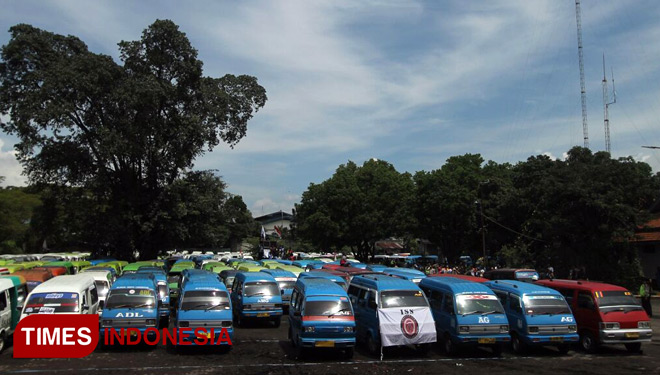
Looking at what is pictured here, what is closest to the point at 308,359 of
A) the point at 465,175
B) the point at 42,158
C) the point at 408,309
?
the point at 408,309

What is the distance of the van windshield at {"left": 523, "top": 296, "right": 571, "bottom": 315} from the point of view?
15883mm

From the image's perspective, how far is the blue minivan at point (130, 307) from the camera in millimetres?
15328

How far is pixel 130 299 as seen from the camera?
52.7 feet

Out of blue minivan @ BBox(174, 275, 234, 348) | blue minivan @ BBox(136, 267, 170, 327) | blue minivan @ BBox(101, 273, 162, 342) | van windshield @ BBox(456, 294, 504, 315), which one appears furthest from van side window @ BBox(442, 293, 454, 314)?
blue minivan @ BBox(136, 267, 170, 327)

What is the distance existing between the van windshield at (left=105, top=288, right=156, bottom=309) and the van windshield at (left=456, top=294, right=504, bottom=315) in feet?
30.6

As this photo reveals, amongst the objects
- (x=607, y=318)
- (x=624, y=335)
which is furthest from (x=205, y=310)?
(x=624, y=335)

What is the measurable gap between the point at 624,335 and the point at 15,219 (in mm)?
65013

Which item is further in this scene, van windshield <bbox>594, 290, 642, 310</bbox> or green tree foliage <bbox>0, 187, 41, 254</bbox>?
green tree foliage <bbox>0, 187, 41, 254</bbox>

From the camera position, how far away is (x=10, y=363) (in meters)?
13.7

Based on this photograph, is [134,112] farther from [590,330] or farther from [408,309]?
[590,330]

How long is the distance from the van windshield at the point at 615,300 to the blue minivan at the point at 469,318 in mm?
3334

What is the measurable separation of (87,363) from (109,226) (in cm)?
3196

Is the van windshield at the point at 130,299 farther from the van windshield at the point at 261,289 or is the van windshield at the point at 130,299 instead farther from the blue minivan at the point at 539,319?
the blue minivan at the point at 539,319

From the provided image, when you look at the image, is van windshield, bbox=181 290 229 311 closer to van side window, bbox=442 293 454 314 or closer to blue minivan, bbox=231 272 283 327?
blue minivan, bbox=231 272 283 327
